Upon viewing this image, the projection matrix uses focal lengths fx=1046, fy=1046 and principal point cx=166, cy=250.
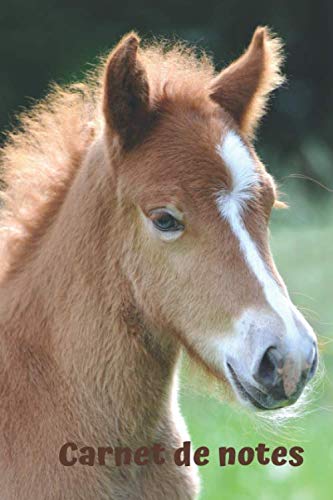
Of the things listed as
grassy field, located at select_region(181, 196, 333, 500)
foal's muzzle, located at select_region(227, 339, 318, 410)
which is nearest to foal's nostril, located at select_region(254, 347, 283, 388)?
foal's muzzle, located at select_region(227, 339, 318, 410)

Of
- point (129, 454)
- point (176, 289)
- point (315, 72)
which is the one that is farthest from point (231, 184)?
point (315, 72)

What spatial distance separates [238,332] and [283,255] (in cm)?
1001

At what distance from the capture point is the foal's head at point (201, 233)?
3426 millimetres

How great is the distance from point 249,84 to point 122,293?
3.40 ft

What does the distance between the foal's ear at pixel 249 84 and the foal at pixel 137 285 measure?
0.03 feet

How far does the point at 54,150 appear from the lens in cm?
427

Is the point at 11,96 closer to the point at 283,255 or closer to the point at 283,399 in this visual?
the point at 283,255

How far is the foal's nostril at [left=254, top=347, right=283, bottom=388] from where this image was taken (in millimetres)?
3354

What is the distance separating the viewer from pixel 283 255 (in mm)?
13414

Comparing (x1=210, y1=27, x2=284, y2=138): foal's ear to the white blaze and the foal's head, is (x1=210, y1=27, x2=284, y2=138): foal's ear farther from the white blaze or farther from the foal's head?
the white blaze

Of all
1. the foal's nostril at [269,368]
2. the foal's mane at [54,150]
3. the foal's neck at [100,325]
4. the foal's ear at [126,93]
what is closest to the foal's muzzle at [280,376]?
the foal's nostril at [269,368]

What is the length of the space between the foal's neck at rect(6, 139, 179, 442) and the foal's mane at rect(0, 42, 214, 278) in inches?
8.3

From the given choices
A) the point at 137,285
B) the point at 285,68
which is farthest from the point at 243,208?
the point at 285,68

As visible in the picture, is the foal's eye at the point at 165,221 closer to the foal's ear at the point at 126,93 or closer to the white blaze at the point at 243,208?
the white blaze at the point at 243,208
